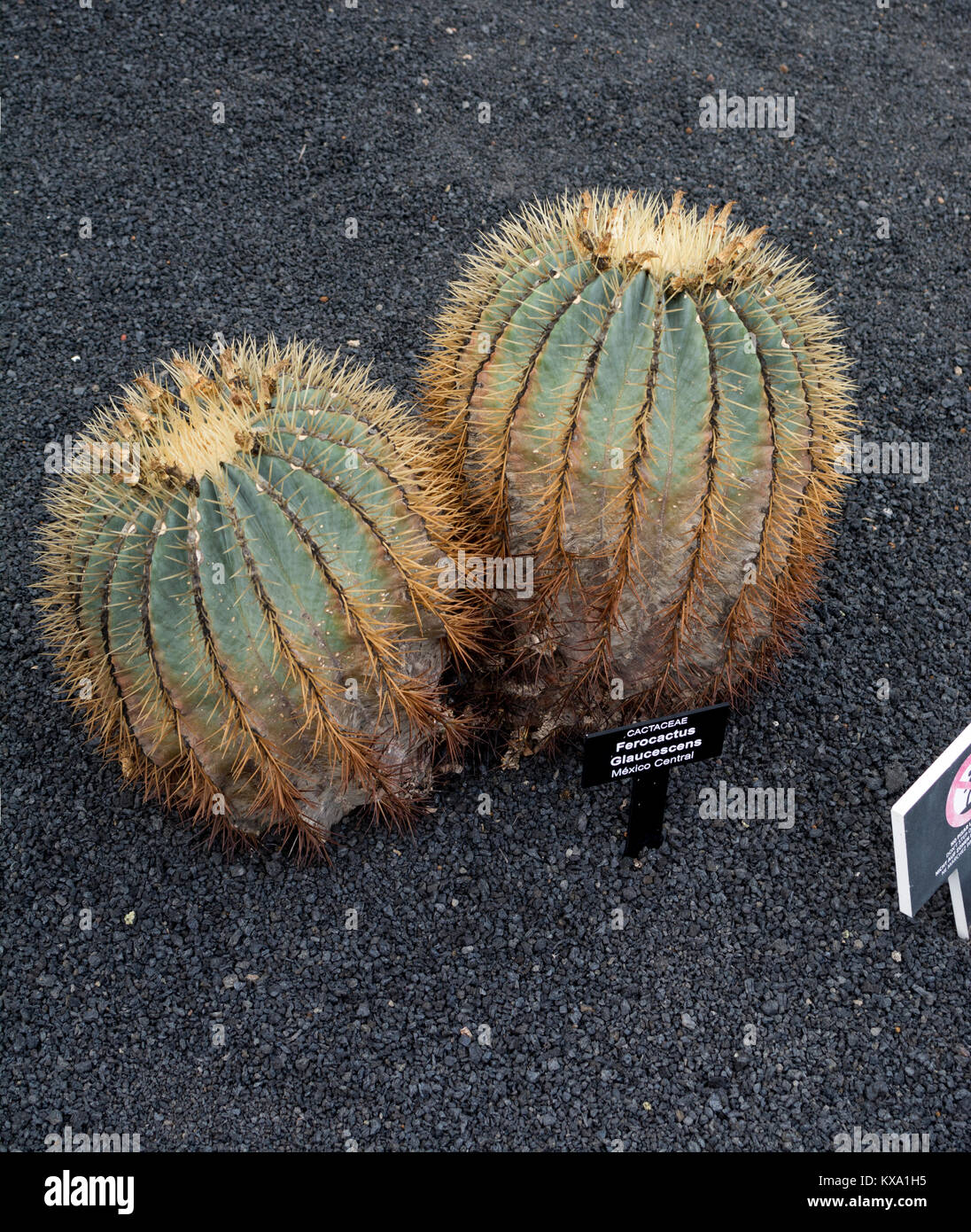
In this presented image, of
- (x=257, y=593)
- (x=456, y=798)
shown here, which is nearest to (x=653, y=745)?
(x=456, y=798)

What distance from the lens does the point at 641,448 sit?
2.78 m

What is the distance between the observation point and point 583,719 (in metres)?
3.33

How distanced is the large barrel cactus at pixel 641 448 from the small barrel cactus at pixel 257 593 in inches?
10.0

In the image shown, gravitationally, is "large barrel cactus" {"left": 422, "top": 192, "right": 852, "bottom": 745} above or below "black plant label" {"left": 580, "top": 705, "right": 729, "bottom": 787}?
above

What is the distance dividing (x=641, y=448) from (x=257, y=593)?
3.29 ft

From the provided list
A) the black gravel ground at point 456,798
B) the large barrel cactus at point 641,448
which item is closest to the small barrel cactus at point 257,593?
the large barrel cactus at point 641,448

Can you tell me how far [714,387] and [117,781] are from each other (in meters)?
2.14

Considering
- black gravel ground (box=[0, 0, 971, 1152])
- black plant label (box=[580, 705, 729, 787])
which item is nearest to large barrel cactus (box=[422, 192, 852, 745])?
black plant label (box=[580, 705, 729, 787])

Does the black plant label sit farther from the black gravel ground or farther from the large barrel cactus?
the black gravel ground

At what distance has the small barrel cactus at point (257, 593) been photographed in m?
2.71

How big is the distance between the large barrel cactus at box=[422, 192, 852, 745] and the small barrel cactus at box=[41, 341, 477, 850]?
0.83 ft

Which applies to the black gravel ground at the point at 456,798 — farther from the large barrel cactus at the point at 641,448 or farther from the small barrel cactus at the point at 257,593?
the large barrel cactus at the point at 641,448

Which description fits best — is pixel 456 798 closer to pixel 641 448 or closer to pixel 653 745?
pixel 653 745

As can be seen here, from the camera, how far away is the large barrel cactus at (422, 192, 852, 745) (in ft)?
9.23
